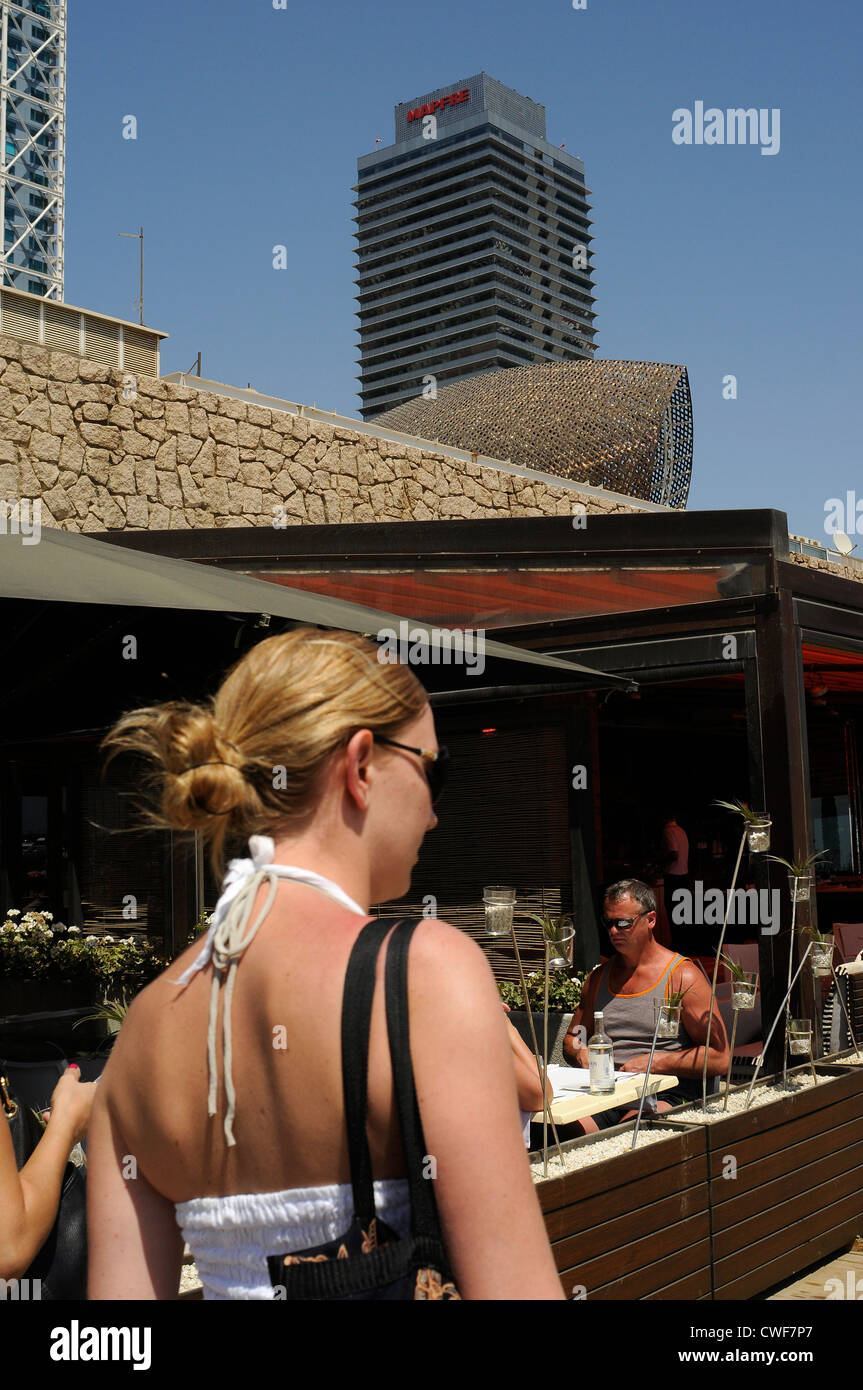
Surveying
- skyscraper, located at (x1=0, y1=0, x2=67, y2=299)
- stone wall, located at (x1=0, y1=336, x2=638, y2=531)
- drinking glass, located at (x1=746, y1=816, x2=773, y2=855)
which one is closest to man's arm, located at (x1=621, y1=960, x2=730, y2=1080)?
drinking glass, located at (x1=746, y1=816, x2=773, y2=855)

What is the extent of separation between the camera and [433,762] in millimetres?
1251

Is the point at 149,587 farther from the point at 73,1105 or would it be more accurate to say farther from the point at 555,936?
the point at 555,936

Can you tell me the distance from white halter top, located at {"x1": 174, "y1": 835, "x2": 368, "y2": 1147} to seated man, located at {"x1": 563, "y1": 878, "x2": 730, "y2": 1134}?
143 inches

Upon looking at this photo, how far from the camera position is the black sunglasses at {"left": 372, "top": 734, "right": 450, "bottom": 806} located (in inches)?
47.1

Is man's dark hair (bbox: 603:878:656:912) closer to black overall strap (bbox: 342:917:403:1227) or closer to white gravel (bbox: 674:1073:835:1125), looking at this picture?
white gravel (bbox: 674:1073:835:1125)

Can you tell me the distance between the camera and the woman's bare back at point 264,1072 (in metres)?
1.02

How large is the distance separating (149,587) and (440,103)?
5299 inches

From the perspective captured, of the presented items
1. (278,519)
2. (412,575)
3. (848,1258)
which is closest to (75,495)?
(278,519)

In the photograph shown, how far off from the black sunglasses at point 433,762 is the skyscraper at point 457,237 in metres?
110

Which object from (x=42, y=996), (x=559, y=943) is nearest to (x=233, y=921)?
(x=559, y=943)

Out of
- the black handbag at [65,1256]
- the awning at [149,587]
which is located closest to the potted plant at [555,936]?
the awning at [149,587]

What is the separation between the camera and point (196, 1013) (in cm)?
111

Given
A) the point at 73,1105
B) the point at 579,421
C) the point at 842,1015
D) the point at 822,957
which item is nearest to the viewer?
the point at 73,1105
